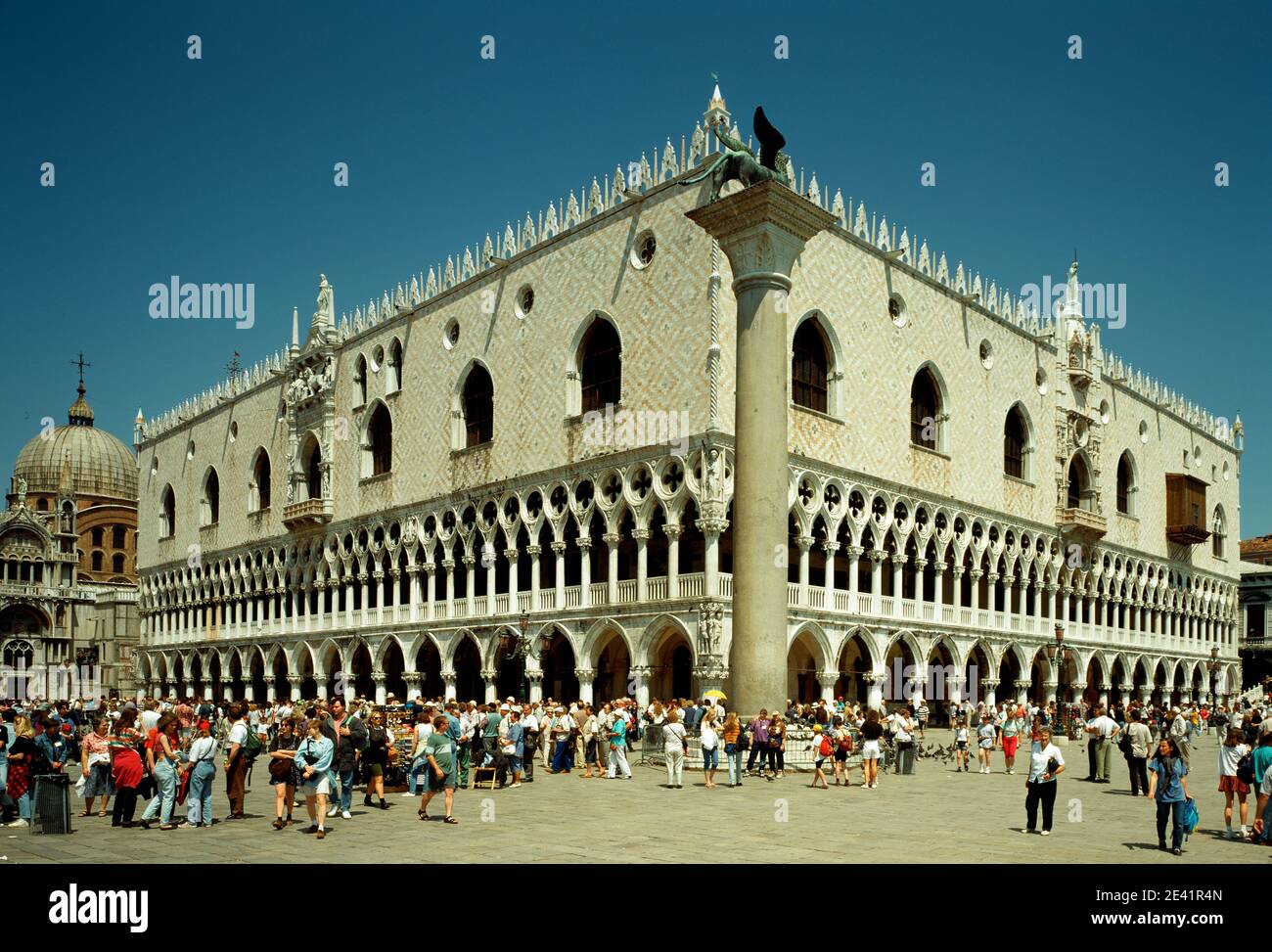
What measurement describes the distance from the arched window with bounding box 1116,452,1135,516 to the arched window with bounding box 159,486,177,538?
141 ft

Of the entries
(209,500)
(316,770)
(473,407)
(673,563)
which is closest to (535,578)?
(673,563)

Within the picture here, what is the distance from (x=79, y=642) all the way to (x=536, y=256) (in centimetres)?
4683

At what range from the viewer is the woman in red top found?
1512 cm

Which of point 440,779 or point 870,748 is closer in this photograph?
point 440,779

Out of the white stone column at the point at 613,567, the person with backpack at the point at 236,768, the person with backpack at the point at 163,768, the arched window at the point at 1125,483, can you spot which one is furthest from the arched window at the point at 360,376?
the person with backpack at the point at 163,768

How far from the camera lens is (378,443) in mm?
45719

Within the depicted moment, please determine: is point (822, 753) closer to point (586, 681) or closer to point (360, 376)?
point (586, 681)

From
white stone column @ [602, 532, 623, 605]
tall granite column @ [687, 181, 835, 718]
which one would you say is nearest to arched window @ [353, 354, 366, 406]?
white stone column @ [602, 532, 623, 605]

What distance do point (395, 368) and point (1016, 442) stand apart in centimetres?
2219

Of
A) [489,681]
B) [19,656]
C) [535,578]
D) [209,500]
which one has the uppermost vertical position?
[209,500]
